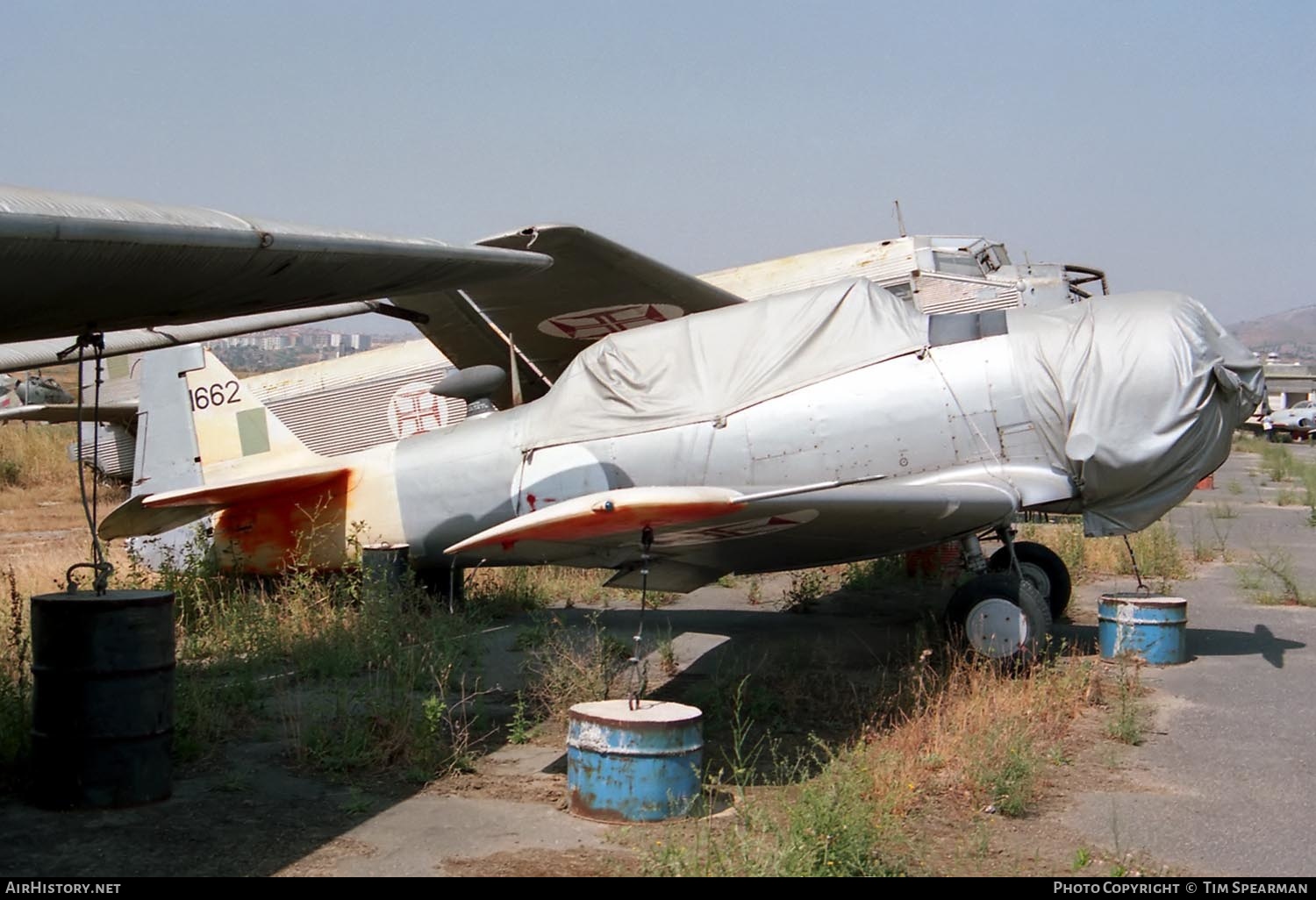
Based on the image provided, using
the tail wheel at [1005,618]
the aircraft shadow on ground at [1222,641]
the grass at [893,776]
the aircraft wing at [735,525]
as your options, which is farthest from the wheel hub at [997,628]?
the aircraft shadow on ground at [1222,641]

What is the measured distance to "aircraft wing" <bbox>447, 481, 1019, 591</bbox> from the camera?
4801 millimetres

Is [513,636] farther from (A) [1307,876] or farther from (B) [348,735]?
(A) [1307,876]

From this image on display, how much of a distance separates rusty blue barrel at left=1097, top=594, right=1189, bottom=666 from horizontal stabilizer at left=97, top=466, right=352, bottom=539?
17.8ft

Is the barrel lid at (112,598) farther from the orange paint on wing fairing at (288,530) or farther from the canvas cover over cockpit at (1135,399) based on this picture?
the canvas cover over cockpit at (1135,399)

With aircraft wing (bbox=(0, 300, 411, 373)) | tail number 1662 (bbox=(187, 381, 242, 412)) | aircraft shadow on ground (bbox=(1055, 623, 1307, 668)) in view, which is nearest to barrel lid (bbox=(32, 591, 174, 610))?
aircraft wing (bbox=(0, 300, 411, 373))

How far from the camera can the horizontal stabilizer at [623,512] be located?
15.4ft

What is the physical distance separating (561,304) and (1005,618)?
5990 mm

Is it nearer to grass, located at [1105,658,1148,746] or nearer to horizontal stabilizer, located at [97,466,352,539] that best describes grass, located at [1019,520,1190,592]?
grass, located at [1105,658,1148,746]

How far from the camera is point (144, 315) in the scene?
209 inches

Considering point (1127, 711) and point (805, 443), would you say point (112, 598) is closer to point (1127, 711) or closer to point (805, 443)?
point (805, 443)

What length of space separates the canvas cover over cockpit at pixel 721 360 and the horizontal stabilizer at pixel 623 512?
279 centimetres

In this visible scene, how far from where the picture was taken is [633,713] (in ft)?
16.1
